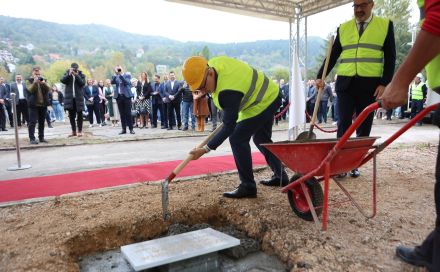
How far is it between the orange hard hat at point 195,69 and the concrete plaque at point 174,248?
1.31m

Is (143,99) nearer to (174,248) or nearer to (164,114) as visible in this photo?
(164,114)

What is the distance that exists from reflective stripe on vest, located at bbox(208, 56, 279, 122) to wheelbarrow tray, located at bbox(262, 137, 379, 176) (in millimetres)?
763

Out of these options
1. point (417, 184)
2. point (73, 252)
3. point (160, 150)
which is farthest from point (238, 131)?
point (160, 150)

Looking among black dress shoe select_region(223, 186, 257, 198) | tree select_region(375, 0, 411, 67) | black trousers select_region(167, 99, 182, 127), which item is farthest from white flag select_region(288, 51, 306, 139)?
tree select_region(375, 0, 411, 67)

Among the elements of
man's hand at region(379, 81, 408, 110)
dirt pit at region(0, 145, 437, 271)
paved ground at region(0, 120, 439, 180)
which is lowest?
dirt pit at region(0, 145, 437, 271)

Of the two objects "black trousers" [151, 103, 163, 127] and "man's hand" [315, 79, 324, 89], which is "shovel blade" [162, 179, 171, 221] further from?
"black trousers" [151, 103, 163, 127]

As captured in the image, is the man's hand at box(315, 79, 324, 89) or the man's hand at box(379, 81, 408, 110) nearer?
the man's hand at box(379, 81, 408, 110)

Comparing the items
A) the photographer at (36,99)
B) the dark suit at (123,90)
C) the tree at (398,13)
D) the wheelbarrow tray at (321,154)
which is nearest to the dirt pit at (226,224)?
the wheelbarrow tray at (321,154)

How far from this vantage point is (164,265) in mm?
2246

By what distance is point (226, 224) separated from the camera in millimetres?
3113

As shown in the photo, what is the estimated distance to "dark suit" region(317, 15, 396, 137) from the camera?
12.0 feet

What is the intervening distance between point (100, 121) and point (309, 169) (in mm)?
12829

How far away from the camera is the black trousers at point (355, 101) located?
3.74 meters

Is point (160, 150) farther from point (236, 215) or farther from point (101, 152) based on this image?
point (236, 215)
